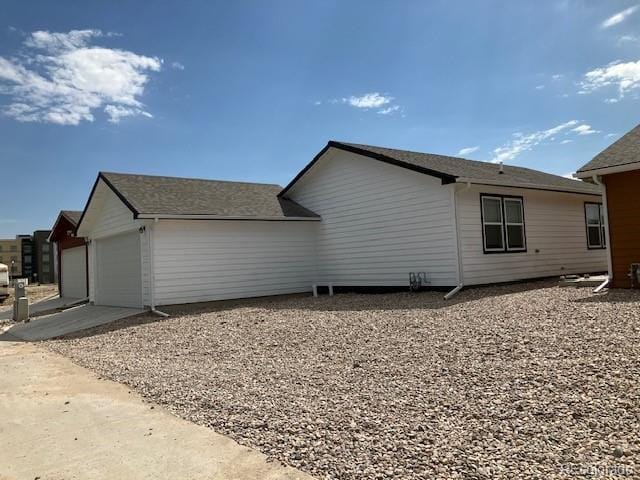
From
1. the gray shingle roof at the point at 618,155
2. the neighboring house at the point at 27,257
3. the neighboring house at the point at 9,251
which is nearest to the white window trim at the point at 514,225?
the gray shingle roof at the point at 618,155

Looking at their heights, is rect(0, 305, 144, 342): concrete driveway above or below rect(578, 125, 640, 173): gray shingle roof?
below

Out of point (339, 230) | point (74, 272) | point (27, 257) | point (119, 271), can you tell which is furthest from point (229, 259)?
point (27, 257)

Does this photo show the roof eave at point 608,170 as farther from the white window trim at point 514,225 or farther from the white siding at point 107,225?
the white siding at point 107,225

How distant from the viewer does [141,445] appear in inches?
172

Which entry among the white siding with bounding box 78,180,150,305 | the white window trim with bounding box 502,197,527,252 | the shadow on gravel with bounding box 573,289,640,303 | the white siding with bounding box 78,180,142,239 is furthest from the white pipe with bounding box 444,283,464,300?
the white siding with bounding box 78,180,142,239

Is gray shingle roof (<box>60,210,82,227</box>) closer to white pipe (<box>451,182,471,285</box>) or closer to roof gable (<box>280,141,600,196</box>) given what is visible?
roof gable (<box>280,141,600,196</box>)

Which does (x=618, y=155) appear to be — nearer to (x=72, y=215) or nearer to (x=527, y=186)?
(x=527, y=186)

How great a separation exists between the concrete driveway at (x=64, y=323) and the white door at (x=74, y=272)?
610 centimetres

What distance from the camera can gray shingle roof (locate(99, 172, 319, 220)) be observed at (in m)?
14.1

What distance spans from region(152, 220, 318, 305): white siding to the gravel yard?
13.0ft

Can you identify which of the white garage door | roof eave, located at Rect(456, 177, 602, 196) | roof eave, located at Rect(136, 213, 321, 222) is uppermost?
roof eave, located at Rect(456, 177, 602, 196)

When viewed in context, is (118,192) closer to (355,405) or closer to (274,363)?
(274,363)

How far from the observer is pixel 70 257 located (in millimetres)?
23734

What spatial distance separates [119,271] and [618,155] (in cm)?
1429
